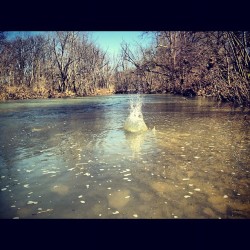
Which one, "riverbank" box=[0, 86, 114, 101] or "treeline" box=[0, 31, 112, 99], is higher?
"treeline" box=[0, 31, 112, 99]

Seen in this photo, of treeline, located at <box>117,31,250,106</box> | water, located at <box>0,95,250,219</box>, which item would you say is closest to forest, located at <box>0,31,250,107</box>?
treeline, located at <box>117,31,250,106</box>

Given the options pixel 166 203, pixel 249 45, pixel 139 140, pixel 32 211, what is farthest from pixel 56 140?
pixel 249 45

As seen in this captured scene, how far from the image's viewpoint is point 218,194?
17.2ft

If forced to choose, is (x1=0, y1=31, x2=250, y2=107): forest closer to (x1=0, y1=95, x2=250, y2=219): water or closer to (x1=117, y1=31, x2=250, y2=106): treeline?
(x1=117, y1=31, x2=250, y2=106): treeline

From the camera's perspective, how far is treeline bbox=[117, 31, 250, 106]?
1978 centimetres

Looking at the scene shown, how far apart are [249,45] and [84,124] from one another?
12.8 metres

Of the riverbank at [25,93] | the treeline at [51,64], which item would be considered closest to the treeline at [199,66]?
the treeline at [51,64]

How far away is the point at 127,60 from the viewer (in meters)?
47.9

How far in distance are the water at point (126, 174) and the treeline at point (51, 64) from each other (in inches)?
1214

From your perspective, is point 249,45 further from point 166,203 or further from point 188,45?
point 166,203

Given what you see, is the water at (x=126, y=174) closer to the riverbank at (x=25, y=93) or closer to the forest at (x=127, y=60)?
the forest at (x=127, y=60)

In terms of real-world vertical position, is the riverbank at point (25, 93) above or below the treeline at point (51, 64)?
below

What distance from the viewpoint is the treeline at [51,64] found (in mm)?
44094

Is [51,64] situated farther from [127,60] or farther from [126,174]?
[126,174]
